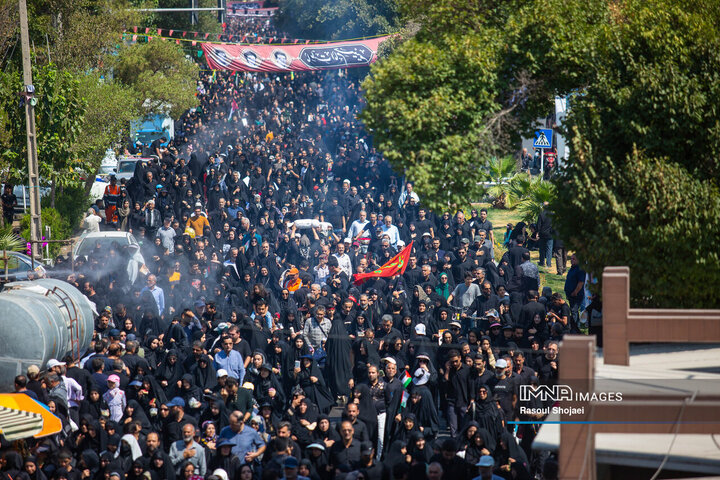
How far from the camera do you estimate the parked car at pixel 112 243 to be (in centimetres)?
2034

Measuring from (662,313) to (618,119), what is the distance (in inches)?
132

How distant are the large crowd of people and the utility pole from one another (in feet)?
3.75

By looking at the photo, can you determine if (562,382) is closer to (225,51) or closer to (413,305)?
(413,305)

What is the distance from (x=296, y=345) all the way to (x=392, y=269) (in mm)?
3779

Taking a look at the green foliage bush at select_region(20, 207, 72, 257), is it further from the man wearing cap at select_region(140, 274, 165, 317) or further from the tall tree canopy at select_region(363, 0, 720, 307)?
the tall tree canopy at select_region(363, 0, 720, 307)

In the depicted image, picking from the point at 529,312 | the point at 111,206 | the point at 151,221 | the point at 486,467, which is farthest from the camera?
the point at 111,206

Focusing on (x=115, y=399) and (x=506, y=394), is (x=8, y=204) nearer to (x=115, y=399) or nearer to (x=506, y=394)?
(x=115, y=399)

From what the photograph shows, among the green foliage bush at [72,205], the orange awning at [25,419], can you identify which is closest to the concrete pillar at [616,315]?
the orange awning at [25,419]

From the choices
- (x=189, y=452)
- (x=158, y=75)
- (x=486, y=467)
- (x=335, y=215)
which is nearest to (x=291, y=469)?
(x=189, y=452)

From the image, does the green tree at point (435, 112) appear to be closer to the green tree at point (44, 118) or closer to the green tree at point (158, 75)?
the green tree at point (44, 118)

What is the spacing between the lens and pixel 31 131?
A: 2130 centimetres

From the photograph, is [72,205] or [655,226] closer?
[655,226]

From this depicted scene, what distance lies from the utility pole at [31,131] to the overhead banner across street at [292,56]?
1797cm

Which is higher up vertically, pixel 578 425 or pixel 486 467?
pixel 578 425
